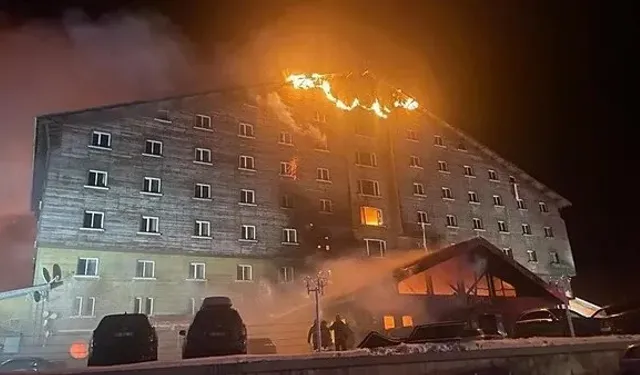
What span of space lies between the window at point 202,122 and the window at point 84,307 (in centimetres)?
1325

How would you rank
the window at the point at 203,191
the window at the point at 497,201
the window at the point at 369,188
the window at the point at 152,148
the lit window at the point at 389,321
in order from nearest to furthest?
the lit window at the point at 389,321, the window at the point at 152,148, the window at the point at 203,191, the window at the point at 369,188, the window at the point at 497,201

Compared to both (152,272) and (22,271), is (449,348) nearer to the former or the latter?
(152,272)

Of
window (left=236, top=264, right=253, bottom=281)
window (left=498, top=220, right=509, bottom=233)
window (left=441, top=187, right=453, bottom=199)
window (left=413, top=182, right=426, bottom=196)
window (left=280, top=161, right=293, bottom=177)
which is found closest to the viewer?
window (left=236, top=264, right=253, bottom=281)

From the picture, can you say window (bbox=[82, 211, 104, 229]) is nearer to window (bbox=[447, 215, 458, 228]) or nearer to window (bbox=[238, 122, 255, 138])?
window (bbox=[238, 122, 255, 138])

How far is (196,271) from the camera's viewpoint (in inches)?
1185

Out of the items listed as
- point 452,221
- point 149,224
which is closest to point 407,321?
point 149,224

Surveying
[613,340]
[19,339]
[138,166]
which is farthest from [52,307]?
[613,340]

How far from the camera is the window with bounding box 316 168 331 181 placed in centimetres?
3725

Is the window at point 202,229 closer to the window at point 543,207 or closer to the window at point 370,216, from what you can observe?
the window at point 370,216

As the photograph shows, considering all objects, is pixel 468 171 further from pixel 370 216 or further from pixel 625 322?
pixel 625 322

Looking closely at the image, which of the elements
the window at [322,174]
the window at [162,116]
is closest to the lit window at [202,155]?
the window at [162,116]

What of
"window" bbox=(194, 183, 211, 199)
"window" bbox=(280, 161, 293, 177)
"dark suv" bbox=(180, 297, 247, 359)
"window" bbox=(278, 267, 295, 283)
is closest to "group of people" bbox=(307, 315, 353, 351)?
"dark suv" bbox=(180, 297, 247, 359)

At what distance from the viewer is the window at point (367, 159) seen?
40094 millimetres

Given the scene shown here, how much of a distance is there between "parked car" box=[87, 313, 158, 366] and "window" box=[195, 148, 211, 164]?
1947 centimetres
